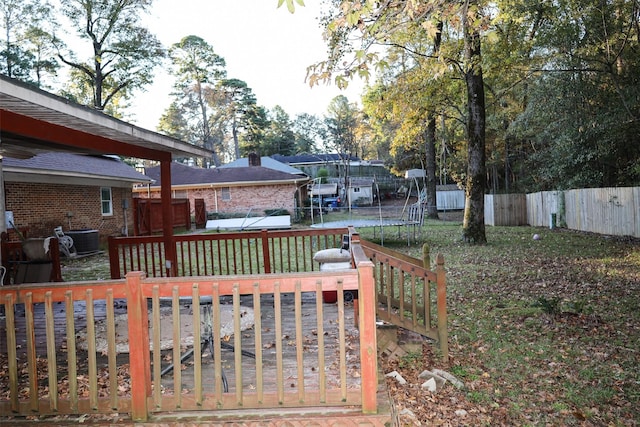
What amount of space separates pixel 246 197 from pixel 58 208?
42.7 feet

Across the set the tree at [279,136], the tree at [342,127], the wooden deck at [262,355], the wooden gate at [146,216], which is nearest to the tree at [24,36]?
the wooden gate at [146,216]

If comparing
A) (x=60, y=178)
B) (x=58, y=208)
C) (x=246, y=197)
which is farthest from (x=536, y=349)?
(x=246, y=197)

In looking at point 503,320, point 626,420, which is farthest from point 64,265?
point 626,420

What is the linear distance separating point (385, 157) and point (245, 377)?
4000cm

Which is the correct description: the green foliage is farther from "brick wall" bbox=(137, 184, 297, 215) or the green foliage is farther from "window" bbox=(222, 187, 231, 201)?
"window" bbox=(222, 187, 231, 201)

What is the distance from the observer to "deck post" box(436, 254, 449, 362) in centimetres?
456

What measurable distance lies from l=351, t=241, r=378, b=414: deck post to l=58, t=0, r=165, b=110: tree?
2231 centimetres

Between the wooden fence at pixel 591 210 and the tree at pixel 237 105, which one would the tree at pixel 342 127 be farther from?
the wooden fence at pixel 591 210

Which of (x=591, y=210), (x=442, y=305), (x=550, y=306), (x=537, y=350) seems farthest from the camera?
(x=591, y=210)

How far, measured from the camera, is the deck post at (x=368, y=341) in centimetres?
279

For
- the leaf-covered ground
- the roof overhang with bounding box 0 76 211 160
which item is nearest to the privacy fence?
the leaf-covered ground

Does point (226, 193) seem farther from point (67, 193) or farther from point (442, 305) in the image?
point (442, 305)

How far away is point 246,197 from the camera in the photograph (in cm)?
2627

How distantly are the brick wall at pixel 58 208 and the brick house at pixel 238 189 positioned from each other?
29.2 ft
